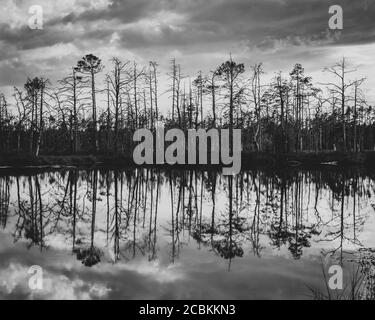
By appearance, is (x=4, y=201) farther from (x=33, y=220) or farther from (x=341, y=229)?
(x=341, y=229)

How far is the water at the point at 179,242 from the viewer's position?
6387 millimetres

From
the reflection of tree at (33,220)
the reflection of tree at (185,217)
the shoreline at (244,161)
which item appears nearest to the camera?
the reflection of tree at (185,217)

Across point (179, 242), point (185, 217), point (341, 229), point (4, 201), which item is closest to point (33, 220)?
point (4, 201)

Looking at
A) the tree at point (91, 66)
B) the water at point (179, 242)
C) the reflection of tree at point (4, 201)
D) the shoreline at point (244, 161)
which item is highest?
the tree at point (91, 66)

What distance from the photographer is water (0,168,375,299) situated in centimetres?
639

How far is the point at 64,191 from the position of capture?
18.6m

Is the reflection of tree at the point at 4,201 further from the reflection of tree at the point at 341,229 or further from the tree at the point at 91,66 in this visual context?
the tree at the point at 91,66

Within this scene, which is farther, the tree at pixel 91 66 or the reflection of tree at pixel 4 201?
the tree at pixel 91 66

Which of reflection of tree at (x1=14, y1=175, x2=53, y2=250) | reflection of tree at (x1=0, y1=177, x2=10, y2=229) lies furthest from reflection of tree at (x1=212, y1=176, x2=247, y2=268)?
reflection of tree at (x1=0, y1=177, x2=10, y2=229)

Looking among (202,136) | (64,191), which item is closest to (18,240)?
(64,191)

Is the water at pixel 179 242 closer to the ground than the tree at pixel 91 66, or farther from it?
closer to the ground

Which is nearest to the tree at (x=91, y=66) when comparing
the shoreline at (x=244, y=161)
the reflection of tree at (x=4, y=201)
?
the shoreline at (x=244, y=161)

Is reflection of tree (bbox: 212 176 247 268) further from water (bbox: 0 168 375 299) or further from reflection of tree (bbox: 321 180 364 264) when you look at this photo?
reflection of tree (bbox: 321 180 364 264)

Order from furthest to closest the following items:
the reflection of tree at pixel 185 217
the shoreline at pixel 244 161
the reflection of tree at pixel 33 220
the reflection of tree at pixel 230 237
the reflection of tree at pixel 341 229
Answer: the shoreline at pixel 244 161 → the reflection of tree at pixel 33 220 → the reflection of tree at pixel 185 217 → the reflection of tree at pixel 341 229 → the reflection of tree at pixel 230 237
